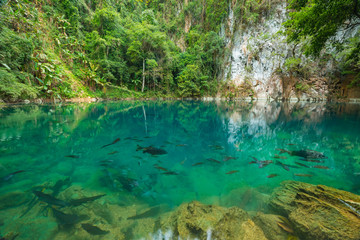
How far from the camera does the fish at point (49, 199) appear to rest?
1874mm

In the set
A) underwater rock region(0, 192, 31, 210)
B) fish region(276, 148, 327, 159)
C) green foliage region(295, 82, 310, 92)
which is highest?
green foliage region(295, 82, 310, 92)

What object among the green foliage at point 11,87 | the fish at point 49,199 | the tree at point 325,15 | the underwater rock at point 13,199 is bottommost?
the fish at point 49,199

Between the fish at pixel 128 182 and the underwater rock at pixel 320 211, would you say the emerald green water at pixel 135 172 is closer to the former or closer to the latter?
the fish at pixel 128 182

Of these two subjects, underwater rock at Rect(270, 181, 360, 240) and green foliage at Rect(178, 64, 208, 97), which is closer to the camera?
underwater rock at Rect(270, 181, 360, 240)

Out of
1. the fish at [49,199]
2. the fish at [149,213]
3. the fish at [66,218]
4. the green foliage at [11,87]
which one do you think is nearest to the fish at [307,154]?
the fish at [149,213]

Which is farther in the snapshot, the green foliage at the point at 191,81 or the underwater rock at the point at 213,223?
the green foliage at the point at 191,81

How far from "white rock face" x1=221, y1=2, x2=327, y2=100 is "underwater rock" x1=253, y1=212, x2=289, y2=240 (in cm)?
2792

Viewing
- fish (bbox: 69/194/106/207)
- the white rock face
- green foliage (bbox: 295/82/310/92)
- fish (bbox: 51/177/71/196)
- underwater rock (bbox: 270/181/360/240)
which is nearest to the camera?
underwater rock (bbox: 270/181/360/240)

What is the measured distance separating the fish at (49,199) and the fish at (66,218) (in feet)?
0.42

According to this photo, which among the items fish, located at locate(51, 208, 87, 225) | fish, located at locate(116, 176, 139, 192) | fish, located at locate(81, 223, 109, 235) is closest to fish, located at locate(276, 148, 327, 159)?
fish, located at locate(116, 176, 139, 192)

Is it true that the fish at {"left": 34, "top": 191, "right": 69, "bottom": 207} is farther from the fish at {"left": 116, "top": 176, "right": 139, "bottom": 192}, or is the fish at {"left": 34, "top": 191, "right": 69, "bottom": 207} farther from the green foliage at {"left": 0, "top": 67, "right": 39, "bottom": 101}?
the green foliage at {"left": 0, "top": 67, "right": 39, "bottom": 101}

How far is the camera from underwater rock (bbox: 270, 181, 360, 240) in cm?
142

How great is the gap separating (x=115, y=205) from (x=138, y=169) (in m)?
1.00

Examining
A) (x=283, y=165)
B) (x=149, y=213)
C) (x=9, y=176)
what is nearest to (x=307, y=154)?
(x=283, y=165)
